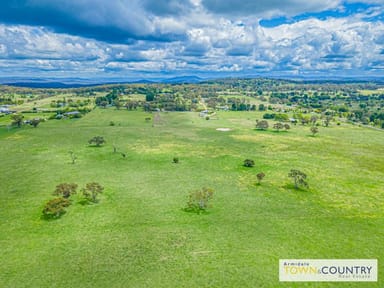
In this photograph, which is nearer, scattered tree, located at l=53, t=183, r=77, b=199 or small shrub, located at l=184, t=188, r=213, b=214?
small shrub, located at l=184, t=188, r=213, b=214

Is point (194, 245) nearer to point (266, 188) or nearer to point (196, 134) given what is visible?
point (266, 188)

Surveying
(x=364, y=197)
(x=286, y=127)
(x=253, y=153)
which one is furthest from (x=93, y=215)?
(x=286, y=127)

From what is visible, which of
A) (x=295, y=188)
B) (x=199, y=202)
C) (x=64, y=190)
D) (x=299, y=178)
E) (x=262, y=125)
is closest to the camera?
(x=199, y=202)

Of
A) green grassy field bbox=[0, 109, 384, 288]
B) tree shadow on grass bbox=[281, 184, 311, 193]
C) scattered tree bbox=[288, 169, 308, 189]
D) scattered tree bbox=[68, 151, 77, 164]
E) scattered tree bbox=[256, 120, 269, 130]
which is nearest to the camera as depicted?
green grassy field bbox=[0, 109, 384, 288]

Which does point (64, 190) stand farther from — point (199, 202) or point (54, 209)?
point (199, 202)

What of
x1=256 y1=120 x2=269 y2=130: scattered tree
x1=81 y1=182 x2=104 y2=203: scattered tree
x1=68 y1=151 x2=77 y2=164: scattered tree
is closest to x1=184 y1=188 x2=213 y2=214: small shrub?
x1=81 y1=182 x2=104 y2=203: scattered tree

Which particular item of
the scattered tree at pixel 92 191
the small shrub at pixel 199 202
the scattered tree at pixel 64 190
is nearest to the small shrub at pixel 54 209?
the scattered tree at pixel 64 190

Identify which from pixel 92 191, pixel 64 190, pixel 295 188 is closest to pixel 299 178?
pixel 295 188

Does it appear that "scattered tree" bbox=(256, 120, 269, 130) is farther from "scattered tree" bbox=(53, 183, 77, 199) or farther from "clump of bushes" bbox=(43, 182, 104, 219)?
"scattered tree" bbox=(53, 183, 77, 199)
